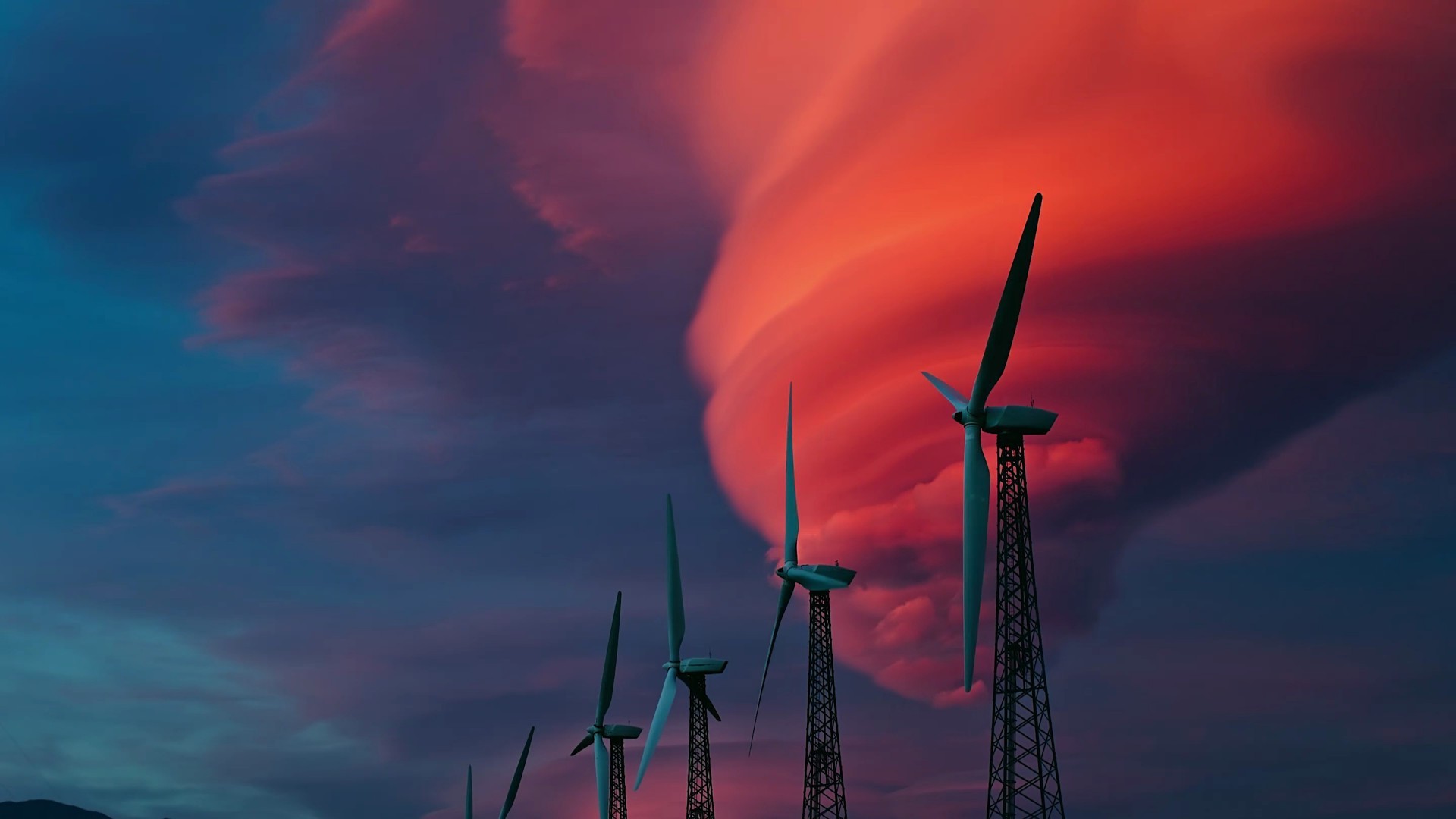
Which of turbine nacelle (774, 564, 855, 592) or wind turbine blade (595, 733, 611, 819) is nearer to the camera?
turbine nacelle (774, 564, 855, 592)

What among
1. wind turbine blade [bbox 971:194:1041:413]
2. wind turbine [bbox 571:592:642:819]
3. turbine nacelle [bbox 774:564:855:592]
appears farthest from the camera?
wind turbine [bbox 571:592:642:819]

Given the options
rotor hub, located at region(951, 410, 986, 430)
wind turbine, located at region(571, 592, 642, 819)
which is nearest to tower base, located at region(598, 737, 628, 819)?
wind turbine, located at region(571, 592, 642, 819)

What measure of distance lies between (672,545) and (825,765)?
1492 inches

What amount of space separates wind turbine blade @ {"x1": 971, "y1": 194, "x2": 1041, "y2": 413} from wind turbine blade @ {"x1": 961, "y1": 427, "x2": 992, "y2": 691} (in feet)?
7.82

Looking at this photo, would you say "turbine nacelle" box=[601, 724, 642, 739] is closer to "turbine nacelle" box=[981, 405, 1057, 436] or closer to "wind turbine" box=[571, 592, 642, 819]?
"wind turbine" box=[571, 592, 642, 819]

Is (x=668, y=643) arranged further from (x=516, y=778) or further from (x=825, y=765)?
(x=516, y=778)

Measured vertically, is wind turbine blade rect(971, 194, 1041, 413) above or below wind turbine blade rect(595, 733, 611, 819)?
above

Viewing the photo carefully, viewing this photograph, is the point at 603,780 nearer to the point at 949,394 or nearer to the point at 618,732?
the point at 618,732

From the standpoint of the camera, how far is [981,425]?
273ft

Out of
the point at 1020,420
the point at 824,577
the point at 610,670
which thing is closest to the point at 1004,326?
the point at 1020,420

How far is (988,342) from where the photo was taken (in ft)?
269

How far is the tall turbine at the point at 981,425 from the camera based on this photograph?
79188 mm

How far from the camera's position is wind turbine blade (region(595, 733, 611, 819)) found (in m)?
157

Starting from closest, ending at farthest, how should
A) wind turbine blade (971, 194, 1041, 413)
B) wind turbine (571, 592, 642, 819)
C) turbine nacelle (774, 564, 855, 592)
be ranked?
1. wind turbine blade (971, 194, 1041, 413)
2. turbine nacelle (774, 564, 855, 592)
3. wind turbine (571, 592, 642, 819)
